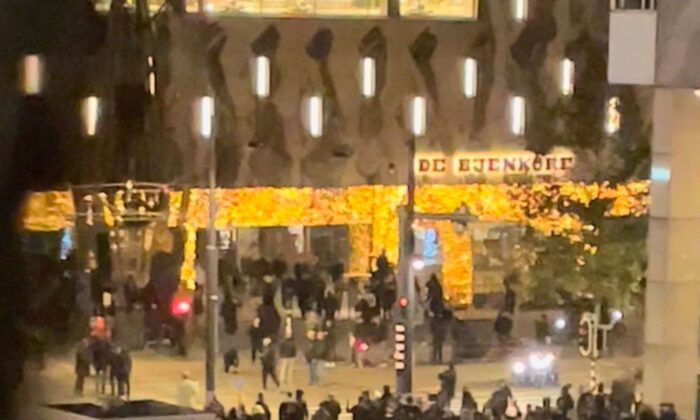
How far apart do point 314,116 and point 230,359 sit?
0.67 meters

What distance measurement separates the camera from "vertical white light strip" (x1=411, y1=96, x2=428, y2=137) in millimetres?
3241

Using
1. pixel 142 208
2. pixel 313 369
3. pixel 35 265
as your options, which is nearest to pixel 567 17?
pixel 313 369

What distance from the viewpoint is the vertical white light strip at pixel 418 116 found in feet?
10.6

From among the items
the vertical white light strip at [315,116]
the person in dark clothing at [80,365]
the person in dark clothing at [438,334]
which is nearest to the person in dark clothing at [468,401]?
the person in dark clothing at [438,334]

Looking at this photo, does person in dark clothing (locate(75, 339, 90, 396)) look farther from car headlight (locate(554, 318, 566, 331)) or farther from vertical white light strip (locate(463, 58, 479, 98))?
car headlight (locate(554, 318, 566, 331))

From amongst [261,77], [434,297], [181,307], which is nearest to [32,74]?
[181,307]

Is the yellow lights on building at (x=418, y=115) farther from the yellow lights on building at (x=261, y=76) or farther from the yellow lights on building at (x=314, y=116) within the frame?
the yellow lights on building at (x=261, y=76)

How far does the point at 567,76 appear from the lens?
337 cm

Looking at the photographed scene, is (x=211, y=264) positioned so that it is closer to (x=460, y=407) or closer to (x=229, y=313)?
(x=229, y=313)

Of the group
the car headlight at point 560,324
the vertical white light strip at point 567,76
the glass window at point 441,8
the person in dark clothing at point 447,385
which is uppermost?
the glass window at point 441,8

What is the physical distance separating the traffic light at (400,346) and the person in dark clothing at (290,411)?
290mm

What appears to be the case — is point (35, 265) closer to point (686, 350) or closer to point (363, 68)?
point (363, 68)

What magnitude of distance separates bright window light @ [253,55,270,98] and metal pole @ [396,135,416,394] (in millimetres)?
425

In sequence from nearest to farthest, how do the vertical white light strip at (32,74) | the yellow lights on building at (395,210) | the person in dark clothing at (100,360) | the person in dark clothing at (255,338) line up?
the vertical white light strip at (32,74) < the person in dark clothing at (100,360) < the yellow lights on building at (395,210) < the person in dark clothing at (255,338)
